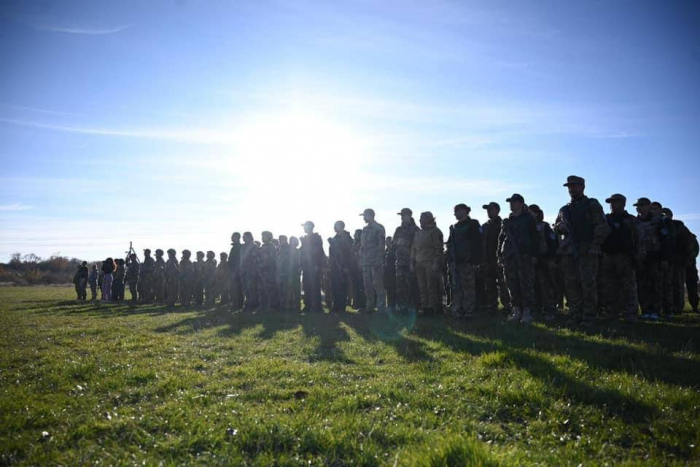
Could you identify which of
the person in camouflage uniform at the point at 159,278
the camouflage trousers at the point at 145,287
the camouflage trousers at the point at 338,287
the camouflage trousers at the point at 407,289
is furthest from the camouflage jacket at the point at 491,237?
the camouflage trousers at the point at 145,287

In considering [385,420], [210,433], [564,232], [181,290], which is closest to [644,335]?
[564,232]

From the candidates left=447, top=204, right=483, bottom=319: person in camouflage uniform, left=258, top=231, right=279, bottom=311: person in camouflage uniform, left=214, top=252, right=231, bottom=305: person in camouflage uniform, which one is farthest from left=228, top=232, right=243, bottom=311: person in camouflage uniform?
left=447, top=204, right=483, bottom=319: person in camouflage uniform

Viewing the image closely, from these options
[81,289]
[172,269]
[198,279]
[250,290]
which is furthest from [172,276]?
[81,289]

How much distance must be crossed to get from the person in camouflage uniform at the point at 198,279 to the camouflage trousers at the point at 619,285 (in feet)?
63.9

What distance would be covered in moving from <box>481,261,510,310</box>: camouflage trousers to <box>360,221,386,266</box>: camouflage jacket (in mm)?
3440

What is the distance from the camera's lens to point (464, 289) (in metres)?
11.4

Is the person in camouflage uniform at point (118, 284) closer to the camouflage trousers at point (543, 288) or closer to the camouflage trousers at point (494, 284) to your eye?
the camouflage trousers at point (494, 284)

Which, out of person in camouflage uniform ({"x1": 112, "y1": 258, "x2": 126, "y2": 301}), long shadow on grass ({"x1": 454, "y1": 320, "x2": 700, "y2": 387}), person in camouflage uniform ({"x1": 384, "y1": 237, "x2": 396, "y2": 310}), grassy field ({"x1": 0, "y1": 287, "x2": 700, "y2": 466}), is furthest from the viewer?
person in camouflage uniform ({"x1": 112, "y1": 258, "x2": 126, "y2": 301})

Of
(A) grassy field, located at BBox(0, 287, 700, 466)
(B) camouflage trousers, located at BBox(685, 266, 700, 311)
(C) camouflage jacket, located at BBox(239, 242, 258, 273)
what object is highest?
(C) camouflage jacket, located at BBox(239, 242, 258, 273)

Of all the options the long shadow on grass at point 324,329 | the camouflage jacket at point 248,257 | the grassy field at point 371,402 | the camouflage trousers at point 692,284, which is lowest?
the long shadow on grass at point 324,329

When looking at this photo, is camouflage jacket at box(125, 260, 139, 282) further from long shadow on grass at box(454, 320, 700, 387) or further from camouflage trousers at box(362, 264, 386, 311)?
long shadow on grass at box(454, 320, 700, 387)

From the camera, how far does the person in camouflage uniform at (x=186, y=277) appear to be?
72.8 feet

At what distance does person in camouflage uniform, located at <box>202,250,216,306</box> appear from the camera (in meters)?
22.7

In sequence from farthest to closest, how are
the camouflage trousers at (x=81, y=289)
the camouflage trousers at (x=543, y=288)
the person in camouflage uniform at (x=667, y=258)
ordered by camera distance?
the camouflage trousers at (x=81, y=289) → the camouflage trousers at (x=543, y=288) → the person in camouflage uniform at (x=667, y=258)
